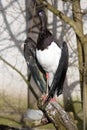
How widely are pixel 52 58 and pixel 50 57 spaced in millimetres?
11

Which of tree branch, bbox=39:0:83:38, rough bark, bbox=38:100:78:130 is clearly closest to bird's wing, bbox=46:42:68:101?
rough bark, bbox=38:100:78:130

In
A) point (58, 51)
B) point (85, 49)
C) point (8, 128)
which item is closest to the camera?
point (58, 51)

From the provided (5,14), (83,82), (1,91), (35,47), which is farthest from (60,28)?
(35,47)

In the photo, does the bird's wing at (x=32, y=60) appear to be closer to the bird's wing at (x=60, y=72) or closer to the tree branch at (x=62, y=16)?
the bird's wing at (x=60, y=72)

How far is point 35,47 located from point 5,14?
1.85 metres

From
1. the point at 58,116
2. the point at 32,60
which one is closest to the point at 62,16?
the point at 32,60

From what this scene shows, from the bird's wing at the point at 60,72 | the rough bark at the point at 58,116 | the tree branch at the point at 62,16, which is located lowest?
the rough bark at the point at 58,116

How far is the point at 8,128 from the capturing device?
3.76 metres

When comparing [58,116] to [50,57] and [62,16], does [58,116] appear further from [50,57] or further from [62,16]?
[62,16]

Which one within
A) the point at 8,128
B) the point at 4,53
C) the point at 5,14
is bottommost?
the point at 8,128

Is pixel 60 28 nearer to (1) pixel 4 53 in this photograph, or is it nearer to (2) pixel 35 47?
(1) pixel 4 53

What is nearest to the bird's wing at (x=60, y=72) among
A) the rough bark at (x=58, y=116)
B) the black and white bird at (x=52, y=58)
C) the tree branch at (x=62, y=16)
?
the black and white bird at (x=52, y=58)

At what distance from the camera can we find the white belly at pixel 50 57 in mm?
2150

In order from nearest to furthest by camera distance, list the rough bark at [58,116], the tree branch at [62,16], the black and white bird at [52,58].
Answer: the black and white bird at [52,58] < the rough bark at [58,116] < the tree branch at [62,16]
